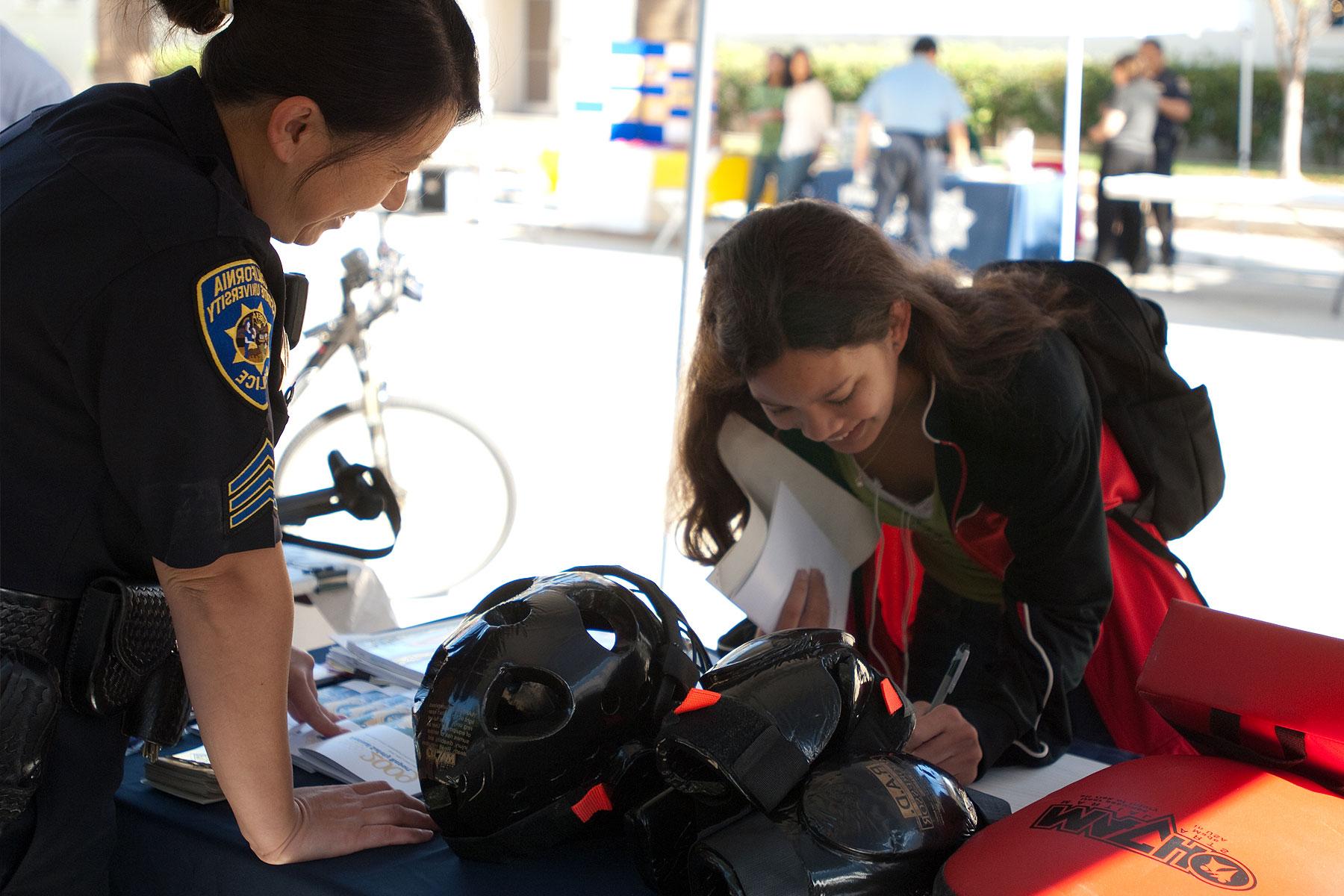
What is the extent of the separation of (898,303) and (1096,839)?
88 cm

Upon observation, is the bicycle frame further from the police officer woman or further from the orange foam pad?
the orange foam pad

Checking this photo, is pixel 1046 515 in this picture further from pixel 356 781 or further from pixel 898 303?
pixel 356 781

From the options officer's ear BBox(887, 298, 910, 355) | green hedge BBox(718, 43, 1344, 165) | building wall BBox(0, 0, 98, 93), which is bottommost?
officer's ear BBox(887, 298, 910, 355)

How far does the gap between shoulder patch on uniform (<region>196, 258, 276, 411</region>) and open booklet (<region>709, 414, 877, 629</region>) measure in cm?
91

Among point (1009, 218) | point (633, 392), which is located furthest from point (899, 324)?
point (1009, 218)

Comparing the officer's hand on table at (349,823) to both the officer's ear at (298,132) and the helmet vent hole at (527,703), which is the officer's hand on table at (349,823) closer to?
the helmet vent hole at (527,703)

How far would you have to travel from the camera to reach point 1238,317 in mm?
8711

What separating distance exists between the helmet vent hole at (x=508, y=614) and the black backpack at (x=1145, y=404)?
3.28 ft

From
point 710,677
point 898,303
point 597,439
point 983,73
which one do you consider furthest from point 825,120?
point 710,677

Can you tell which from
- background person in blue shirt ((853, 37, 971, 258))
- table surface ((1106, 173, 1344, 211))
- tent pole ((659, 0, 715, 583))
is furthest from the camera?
background person in blue shirt ((853, 37, 971, 258))

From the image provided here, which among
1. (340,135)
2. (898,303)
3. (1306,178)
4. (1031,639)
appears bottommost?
(1031,639)

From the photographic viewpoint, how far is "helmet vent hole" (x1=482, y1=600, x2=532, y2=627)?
127 cm

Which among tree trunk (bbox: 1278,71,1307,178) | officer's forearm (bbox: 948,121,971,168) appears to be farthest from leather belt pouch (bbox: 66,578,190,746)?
tree trunk (bbox: 1278,71,1307,178)

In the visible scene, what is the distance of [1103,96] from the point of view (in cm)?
1680
